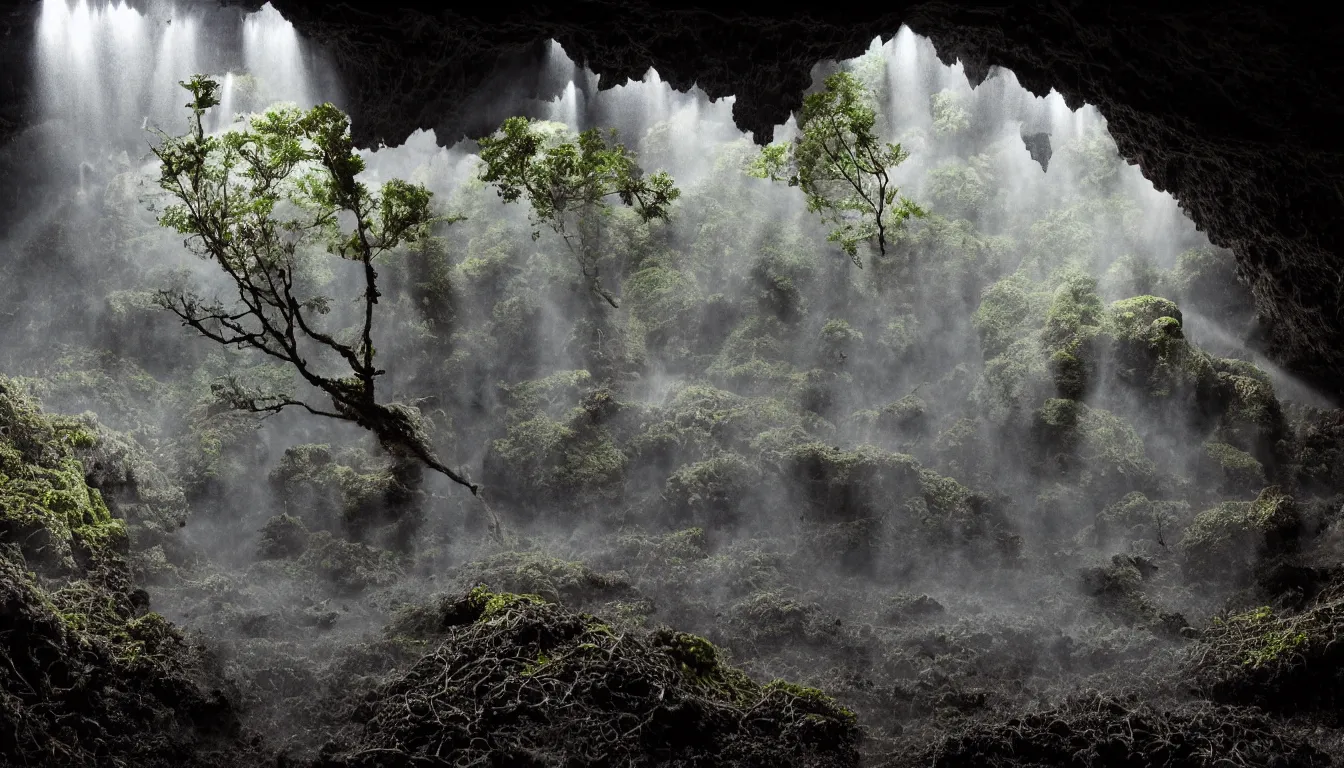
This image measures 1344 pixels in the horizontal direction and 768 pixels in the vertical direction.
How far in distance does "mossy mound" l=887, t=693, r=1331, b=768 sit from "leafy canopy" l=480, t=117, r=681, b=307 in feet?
56.6

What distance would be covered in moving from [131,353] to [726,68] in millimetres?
18929

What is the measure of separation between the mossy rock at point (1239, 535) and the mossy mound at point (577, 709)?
884cm

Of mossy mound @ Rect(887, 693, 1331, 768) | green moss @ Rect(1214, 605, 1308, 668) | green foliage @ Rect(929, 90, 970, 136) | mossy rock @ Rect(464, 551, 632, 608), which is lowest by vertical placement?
mossy mound @ Rect(887, 693, 1331, 768)

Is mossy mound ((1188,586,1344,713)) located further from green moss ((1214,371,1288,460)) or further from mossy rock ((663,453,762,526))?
mossy rock ((663,453,762,526))

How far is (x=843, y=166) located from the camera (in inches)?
976

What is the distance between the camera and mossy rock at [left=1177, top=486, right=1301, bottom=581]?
16016 mm

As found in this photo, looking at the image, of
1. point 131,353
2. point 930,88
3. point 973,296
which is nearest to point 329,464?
point 131,353

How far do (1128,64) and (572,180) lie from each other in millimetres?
17404

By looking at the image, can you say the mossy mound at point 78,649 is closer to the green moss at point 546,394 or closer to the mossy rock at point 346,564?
the mossy rock at point 346,564

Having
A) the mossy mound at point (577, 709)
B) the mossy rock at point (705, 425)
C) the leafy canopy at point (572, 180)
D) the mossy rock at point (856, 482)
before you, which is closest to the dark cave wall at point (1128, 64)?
the leafy canopy at point (572, 180)

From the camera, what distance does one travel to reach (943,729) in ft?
39.0

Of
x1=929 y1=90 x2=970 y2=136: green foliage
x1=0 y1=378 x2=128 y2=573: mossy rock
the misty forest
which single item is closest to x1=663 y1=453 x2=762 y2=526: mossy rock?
the misty forest

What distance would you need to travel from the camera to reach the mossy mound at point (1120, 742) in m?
10.0

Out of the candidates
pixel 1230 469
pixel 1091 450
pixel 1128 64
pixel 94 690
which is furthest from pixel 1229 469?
pixel 94 690
